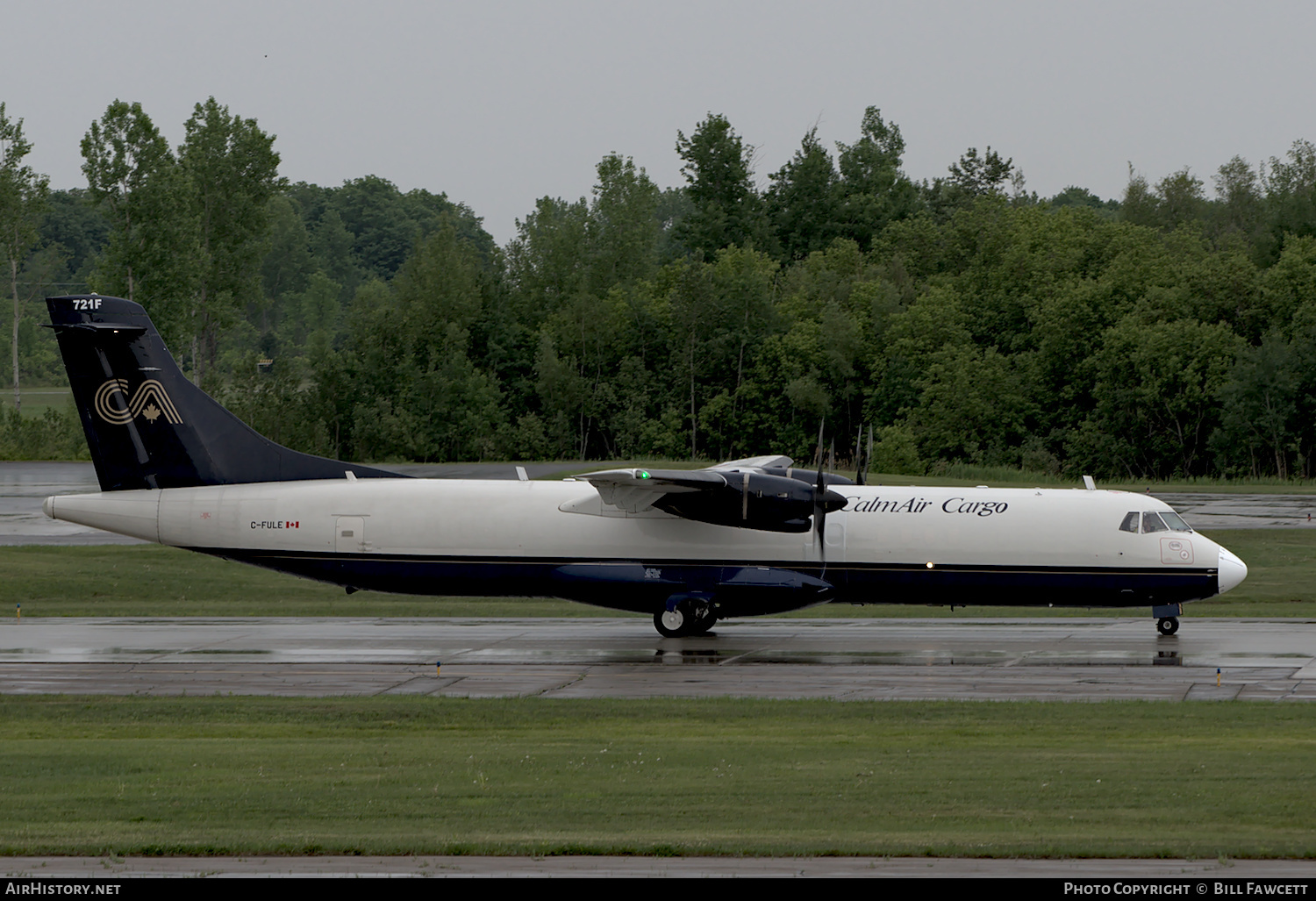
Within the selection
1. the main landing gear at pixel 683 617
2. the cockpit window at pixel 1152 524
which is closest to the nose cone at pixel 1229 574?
the cockpit window at pixel 1152 524

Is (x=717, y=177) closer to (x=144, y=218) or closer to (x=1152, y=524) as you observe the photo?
(x=144, y=218)

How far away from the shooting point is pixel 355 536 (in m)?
24.7

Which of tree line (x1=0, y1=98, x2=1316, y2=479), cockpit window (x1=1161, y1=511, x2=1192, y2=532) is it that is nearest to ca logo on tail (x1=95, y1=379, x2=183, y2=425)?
cockpit window (x1=1161, y1=511, x2=1192, y2=532)

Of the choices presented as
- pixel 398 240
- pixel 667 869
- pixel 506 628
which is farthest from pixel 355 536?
pixel 398 240

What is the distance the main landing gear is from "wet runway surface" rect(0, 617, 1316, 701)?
24 cm

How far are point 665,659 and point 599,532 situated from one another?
120 inches

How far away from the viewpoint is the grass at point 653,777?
10188 millimetres

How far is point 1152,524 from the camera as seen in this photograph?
24.5 metres

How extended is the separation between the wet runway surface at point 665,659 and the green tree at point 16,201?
52110 mm

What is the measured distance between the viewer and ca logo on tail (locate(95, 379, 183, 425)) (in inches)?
981

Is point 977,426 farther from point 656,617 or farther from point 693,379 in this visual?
point 656,617

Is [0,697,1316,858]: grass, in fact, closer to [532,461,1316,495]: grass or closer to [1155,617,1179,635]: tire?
[1155,617,1179,635]: tire

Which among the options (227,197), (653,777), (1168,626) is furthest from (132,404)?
(227,197)
